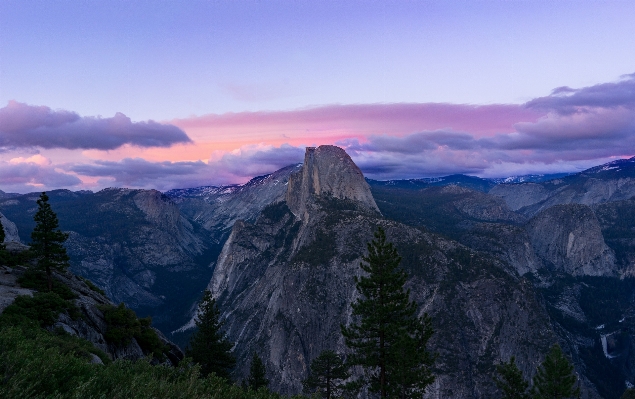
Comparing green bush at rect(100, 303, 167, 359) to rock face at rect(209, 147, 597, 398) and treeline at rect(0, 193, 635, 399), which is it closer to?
treeline at rect(0, 193, 635, 399)

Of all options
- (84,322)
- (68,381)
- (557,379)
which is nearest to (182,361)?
(68,381)

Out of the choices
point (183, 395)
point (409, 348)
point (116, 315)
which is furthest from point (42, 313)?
point (409, 348)

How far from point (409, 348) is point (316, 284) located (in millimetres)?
133199

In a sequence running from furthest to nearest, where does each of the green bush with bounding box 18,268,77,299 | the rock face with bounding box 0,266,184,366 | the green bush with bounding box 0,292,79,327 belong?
the green bush with bounding box 18,268,77,299 → the rock face with bounding box 0,266,184,366 → the green bush with bounding box 0,292,79,327

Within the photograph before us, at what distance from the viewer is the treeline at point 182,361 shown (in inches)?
495

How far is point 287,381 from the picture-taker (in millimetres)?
140750

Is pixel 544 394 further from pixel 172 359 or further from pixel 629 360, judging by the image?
pixel 629 360

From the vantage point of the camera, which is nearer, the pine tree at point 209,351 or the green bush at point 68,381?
the green bush at point 68,381

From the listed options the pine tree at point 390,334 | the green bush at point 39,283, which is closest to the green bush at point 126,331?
the green bush at point 39,283

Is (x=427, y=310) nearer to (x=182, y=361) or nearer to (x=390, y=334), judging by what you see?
(x=390, y=334)

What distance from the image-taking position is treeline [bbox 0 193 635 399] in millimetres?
12578

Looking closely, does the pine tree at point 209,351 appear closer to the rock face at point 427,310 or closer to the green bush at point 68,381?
the green bush at point 68,381

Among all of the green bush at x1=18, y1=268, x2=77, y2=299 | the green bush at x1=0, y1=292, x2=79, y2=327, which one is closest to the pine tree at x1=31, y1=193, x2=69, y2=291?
the green bush at x1=18, y1=268, x2=77, y2=299

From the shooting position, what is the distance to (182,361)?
1823 cm
